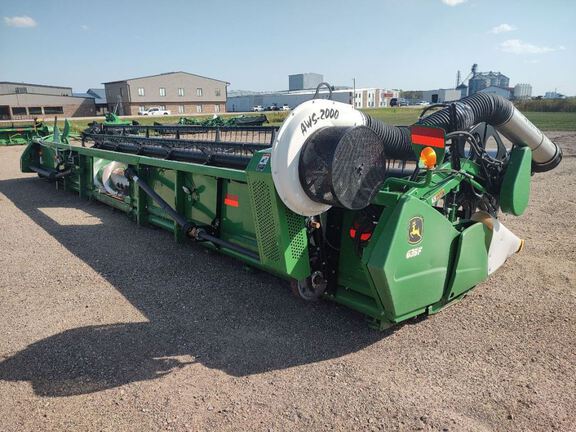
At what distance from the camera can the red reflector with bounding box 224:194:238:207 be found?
14.3 feet

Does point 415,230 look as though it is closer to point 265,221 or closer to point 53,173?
point 265,221

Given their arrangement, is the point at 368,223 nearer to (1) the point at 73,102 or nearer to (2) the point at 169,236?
(2) the point at 169,236

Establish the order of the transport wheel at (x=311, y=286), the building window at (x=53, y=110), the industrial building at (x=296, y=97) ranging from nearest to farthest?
the transport wheel at (x=311, y=286), the building window at (x=53, y=110), the industrial building at (x=296, y=97)

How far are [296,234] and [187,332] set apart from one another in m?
1.11

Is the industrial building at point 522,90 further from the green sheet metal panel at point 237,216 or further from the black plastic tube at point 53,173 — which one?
the green sheet metal panel at point 237,216

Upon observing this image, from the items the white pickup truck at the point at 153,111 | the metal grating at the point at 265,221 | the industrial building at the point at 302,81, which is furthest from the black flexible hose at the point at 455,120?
the industrial building at the point at 302,81

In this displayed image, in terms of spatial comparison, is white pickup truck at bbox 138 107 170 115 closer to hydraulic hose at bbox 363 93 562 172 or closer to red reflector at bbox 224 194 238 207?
red reflector at bbox 224 194 238 207

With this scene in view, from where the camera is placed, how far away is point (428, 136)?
3209mm

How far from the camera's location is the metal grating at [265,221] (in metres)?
3.18

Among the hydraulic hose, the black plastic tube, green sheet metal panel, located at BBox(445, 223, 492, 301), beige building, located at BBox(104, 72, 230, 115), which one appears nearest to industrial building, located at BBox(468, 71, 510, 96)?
beige building, located at BBox(104, 72, 230, 115)

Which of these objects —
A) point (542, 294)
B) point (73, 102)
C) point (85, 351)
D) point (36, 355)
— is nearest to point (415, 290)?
point (542, 294)

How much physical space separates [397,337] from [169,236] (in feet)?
11.0

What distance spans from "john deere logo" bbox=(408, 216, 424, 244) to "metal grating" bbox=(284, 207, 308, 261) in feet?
2.49

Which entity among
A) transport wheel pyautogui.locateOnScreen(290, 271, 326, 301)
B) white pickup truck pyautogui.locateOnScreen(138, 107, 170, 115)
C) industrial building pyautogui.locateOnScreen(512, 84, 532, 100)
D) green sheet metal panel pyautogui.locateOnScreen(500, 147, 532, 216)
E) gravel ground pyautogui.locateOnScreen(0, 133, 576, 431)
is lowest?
gravel ground pyautogui.locateOnScreen(0, 133, 576, 431)
